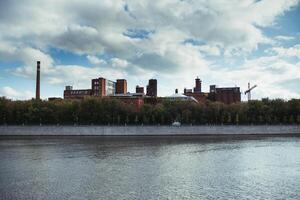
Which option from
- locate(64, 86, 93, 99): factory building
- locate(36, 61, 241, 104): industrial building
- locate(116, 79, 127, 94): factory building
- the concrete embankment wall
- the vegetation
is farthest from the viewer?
locate(116, 79, 127, 94): factory building

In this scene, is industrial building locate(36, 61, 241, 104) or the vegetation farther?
industrial building locate(36, 61, 241, 104)

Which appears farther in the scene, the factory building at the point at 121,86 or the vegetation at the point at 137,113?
the factory building at the point at 121,86

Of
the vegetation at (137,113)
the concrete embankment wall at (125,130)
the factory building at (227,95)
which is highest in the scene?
the factory building at (227,95)

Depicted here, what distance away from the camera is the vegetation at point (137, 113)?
106000 mm

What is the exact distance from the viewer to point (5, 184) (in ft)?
88.1

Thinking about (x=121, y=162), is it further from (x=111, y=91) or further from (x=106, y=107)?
(x=111, y=91)

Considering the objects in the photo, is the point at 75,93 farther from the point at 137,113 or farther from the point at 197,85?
the point at 137,113

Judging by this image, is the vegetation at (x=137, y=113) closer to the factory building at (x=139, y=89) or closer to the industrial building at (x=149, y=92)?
the industrial building at (x=149, y=92)

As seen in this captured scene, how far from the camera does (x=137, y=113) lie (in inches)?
4380

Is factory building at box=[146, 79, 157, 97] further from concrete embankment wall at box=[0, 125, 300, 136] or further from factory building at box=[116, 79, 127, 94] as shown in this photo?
concrete embankment wall at box=[0, 125, 300, 136]

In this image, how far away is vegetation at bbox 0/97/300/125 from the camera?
106000 mm

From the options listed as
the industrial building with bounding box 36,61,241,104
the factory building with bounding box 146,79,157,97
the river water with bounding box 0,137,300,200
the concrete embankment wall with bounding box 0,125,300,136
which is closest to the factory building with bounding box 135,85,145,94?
the industrial building with bounding box 36,61,241,104

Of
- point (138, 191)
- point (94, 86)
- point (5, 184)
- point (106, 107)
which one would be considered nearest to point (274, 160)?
point (138, 191)

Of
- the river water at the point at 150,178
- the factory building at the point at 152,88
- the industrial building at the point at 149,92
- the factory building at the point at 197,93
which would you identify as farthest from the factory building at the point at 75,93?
the river water at the point at 150,178
